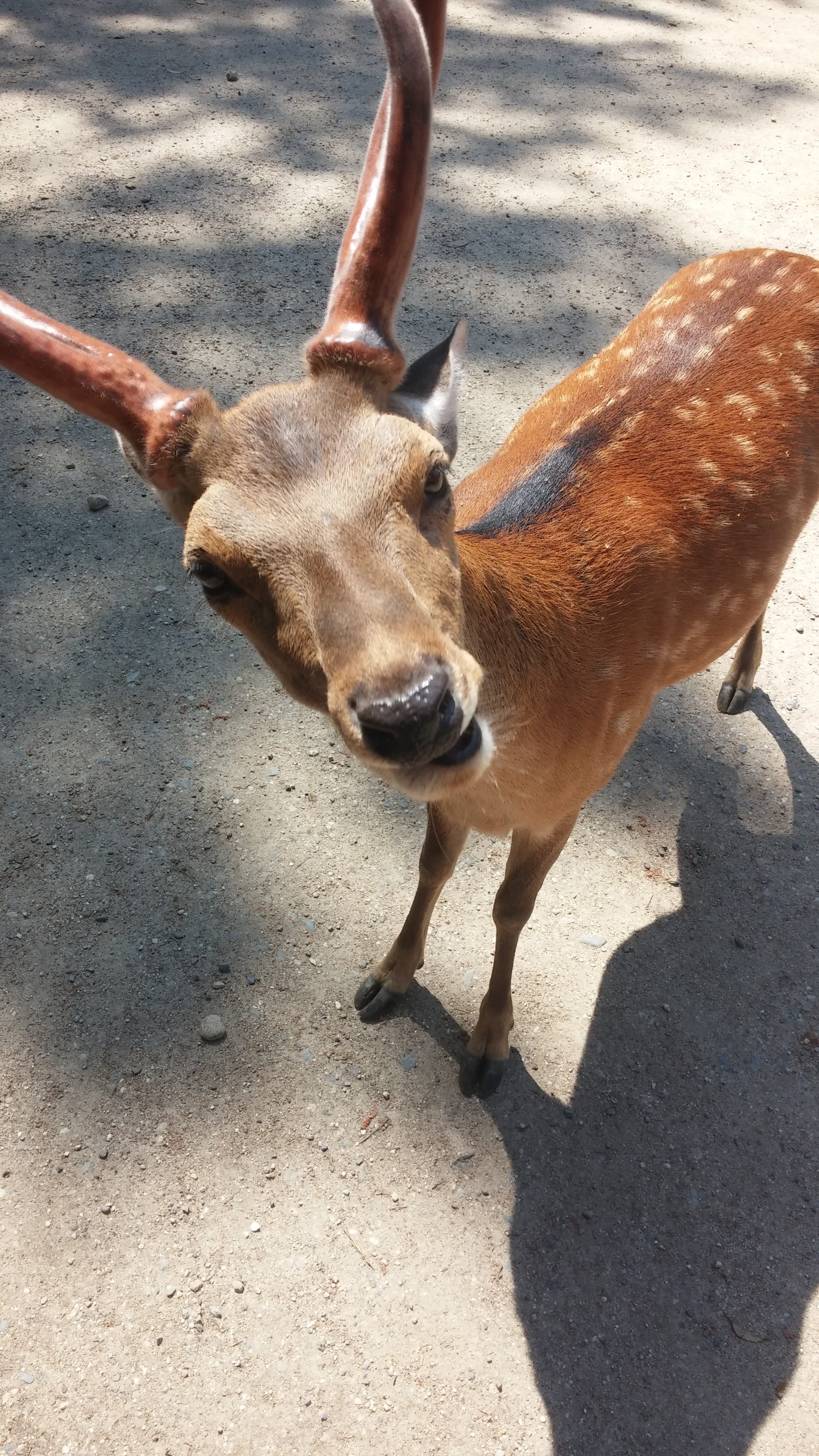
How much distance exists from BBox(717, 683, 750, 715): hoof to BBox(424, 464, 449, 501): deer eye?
2155mm

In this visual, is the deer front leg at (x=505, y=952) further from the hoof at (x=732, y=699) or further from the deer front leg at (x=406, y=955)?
the hoof at (x=732, y=699)

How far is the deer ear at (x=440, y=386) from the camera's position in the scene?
209 centimetres

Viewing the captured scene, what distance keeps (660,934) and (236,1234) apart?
1498 millimetres

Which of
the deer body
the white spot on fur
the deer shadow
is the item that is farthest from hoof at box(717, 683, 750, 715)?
the white spot on fur

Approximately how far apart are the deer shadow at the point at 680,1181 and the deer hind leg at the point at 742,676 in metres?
0.66

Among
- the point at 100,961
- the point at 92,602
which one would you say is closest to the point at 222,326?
the point at 92,602

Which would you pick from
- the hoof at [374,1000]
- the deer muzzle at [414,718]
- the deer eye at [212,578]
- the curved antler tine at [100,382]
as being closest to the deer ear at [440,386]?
the curved antler tine at [100,382]

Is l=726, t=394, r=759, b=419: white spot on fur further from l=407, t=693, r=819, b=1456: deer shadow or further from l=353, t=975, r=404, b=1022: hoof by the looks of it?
l=353, t=975, r=404, b=1022: hoof

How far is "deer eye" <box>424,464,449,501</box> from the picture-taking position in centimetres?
187

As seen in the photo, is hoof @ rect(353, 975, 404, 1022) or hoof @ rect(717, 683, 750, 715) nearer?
hoof @ rect(353, 975, 404, 1022)

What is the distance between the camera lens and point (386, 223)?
1.96 meters

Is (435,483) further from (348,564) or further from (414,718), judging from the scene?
(414,718)

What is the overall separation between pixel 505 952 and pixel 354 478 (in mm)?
1495

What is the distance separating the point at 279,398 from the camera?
6.08ft
